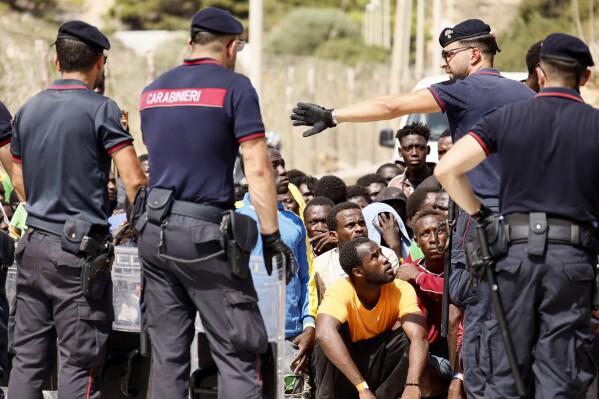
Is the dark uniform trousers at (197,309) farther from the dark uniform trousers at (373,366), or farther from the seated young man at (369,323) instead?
the dark uniform trousers at (373,366)

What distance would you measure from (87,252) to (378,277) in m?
2.33

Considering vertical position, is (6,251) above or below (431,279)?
above

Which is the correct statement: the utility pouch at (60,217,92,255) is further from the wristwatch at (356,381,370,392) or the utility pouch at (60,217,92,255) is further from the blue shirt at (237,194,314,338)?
the wristwatch at (356,381,370,392)

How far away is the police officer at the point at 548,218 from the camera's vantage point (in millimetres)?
5207

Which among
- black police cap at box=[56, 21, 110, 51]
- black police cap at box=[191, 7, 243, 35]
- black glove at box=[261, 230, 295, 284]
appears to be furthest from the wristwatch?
black police cap at box=[56, 21, 110, 51]

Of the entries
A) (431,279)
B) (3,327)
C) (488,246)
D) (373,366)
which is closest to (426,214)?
(431,279)

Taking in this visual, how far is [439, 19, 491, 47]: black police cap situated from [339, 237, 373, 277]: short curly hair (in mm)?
1552

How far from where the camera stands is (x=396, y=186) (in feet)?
33.9

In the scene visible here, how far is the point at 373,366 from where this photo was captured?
7.36 m

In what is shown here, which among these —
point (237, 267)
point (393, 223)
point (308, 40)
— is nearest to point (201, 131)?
point (237, 267)

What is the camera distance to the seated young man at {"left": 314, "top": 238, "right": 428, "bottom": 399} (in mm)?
7281

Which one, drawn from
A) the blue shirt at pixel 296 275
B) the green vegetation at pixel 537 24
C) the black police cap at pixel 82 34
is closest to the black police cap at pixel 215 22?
the black police cap at pixel 82 34

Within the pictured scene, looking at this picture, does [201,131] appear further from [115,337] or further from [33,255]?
A: [115,337]

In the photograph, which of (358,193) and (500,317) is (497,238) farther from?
(358,193)
